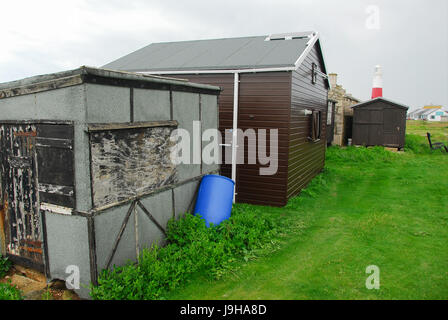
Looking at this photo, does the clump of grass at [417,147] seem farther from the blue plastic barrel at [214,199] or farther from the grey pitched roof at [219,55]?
the blue plastic barrel at [214,199]

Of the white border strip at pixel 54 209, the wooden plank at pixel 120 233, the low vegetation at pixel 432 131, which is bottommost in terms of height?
the wooden plank at pixel 120 233

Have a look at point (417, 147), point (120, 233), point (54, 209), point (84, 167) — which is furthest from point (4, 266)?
point (417, 147)

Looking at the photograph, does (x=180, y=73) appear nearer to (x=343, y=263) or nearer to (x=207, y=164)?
(x=207, y=164)

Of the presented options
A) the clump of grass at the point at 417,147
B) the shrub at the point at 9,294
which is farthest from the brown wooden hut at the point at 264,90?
the clump of grass at the point at 417,147

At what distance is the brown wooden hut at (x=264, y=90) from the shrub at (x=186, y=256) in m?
2.32

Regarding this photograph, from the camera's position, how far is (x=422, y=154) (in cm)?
2034

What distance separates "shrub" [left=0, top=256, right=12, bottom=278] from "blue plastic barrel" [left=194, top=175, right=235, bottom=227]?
360 cm

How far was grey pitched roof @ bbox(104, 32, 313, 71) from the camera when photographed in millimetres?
9836

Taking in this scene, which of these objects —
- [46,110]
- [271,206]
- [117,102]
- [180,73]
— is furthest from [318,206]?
[46,110]

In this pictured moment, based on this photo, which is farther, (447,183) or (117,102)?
(447,183)

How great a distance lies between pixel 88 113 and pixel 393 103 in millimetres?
20482

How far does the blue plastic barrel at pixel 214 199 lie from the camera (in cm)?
720

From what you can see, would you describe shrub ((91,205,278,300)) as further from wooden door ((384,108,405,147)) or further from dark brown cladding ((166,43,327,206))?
wooden door ((384,108,405,147))

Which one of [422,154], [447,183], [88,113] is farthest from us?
[422,154]
